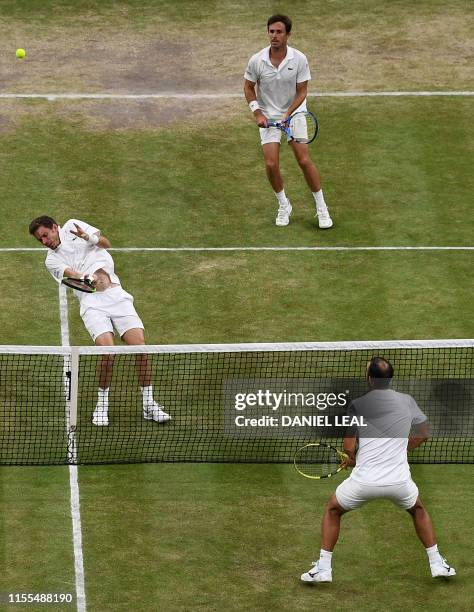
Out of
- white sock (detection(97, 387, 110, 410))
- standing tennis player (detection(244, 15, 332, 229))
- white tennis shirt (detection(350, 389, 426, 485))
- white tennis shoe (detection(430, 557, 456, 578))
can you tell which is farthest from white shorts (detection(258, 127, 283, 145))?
white tennis shoe (detection(430, 557, 456, 578))

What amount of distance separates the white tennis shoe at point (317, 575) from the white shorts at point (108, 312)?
13.3ft

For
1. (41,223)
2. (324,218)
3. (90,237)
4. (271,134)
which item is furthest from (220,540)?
(271,134)

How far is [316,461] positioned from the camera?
53.9 ft

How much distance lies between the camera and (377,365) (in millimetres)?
14117

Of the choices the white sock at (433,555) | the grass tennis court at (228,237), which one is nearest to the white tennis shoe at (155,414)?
the grass tennis court at (228,237)

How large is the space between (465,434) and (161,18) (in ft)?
42.4

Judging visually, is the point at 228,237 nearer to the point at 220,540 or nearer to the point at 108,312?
the point at 108,312

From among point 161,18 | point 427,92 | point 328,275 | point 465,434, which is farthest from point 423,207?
point 161,18

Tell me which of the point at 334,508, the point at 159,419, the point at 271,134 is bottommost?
the point at 334,508

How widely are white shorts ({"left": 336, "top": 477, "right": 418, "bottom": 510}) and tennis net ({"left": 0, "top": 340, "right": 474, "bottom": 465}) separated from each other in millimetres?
2231

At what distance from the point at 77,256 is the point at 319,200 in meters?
4.83

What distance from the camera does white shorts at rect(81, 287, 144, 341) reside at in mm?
17219

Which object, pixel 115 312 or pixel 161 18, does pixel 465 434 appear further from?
pixel 161 18

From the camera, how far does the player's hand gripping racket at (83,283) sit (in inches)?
675
